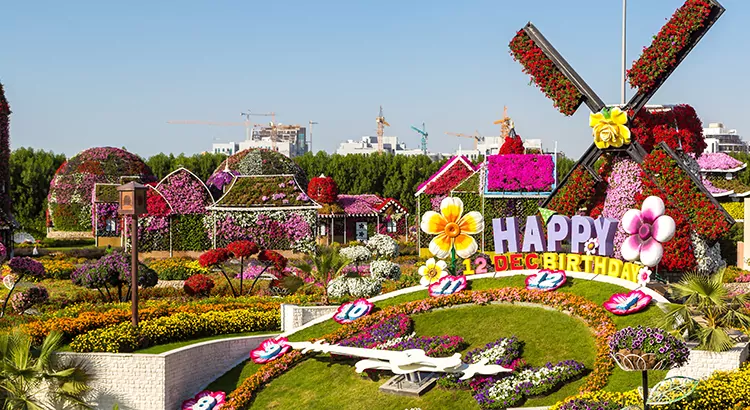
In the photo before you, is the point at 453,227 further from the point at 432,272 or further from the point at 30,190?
the point at 30,190

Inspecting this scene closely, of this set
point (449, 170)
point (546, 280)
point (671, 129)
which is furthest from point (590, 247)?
point (449, 170)

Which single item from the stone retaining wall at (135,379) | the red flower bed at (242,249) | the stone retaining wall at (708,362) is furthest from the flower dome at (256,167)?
the stone retaining wall at (708,362)

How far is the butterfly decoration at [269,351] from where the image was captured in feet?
91.1

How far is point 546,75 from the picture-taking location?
123 ft

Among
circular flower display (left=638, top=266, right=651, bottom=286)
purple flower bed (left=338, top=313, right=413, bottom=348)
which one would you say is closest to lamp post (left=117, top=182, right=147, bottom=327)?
purple flower bed (left=338, top=313, right=413, bottom=348)

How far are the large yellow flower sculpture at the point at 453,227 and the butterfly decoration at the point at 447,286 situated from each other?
0.99 m

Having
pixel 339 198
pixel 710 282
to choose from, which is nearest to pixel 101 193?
pixel 339 198

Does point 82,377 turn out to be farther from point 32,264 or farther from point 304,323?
point 32,264

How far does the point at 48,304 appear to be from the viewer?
113ft

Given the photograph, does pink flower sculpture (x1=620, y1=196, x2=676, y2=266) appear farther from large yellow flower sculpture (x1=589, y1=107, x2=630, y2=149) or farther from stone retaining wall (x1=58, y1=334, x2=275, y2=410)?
stone retaining wall (x1=58, y1=334, x2=275, y2=410)

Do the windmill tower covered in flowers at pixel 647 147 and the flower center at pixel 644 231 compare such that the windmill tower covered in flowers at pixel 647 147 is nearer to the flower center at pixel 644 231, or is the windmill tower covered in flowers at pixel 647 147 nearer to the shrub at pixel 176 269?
the flower center at pixel 644 231

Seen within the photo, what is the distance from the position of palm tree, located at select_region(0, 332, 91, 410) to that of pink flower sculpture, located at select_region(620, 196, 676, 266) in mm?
16800

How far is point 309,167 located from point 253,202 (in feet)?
114

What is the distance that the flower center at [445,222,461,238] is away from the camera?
102ft
